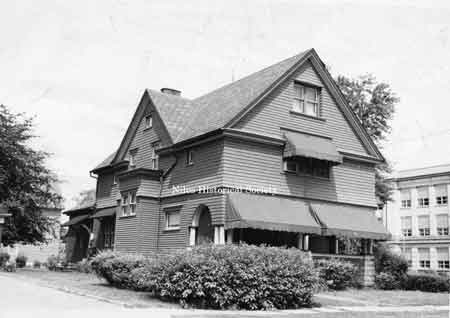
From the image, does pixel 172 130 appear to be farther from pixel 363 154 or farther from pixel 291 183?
pixel 363 154

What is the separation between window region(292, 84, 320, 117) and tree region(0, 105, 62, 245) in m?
19.8

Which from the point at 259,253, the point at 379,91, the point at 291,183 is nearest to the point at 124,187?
the point at 291,183

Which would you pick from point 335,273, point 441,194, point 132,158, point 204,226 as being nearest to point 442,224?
point 441,194

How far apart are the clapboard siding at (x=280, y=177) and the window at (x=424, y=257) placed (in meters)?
48.4

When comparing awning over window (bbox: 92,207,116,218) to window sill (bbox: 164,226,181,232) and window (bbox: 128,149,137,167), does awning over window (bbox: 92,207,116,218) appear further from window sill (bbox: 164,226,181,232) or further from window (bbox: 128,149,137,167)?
window sill (bbox: 164,226,181,232)

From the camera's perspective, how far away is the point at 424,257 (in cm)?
7556

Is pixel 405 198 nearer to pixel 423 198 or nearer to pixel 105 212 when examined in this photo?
pixel 423 198

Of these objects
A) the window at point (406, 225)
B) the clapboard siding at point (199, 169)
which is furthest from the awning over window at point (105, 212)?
the window at point (406, 225)

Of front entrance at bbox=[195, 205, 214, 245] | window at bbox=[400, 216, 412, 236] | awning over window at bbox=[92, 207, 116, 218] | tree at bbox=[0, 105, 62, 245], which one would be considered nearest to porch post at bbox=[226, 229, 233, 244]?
front entrance at bbox=[195, 205, 214, 245]

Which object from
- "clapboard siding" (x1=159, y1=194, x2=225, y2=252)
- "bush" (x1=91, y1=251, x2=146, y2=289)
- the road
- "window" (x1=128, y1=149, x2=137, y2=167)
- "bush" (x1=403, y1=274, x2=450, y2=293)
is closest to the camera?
the road

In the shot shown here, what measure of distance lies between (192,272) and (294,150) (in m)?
11.8

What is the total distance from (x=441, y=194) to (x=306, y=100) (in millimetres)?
52921

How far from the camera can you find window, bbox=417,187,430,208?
7750 centimetres

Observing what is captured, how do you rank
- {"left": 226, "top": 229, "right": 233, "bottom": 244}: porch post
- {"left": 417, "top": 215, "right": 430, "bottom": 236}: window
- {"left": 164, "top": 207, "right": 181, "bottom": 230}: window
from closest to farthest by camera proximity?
{"left": 226, "top": 229, "right": 233, "bottom": 244}: porch post < {"left": 164, "top": 207, "right": 181, "bottom": 230}: window < {"left": 417, "top": 215, "right": 430, "bottom": 236}: window
